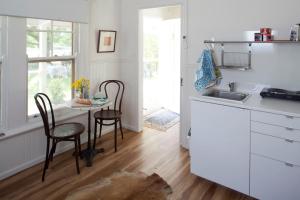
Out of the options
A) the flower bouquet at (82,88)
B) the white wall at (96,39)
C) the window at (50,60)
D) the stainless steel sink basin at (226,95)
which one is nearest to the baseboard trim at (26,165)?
the window at (50,60)

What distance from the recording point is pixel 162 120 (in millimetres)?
4594

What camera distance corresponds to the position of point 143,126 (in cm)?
432

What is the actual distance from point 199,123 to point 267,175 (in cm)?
78

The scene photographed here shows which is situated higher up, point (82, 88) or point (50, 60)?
point (50, 60)

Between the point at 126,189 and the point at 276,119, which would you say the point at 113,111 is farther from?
the point at 276,119

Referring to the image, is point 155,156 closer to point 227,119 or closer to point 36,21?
point 227,119

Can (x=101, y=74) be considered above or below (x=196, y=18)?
below

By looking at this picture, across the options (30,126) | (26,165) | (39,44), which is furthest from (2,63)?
(26,165)

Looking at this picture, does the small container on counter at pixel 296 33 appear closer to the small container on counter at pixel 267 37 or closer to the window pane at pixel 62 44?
the small container on counter at pixel 267 37

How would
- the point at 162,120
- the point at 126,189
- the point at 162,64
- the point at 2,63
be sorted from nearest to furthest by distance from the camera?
the point at 126,189
the point at 2,63
the point at 162,120
the point at 162,64

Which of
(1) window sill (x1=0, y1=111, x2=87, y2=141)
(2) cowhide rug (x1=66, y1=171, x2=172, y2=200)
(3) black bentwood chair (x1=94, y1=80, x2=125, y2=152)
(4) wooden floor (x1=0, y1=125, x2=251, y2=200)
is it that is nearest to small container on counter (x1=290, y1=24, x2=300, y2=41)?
(4) wooden floor (x1=0, y1=125, x2=251, y2=200)

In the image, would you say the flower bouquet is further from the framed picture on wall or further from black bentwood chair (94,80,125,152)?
the framed picture on wall

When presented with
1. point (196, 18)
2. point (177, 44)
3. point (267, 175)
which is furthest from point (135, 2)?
point (267, 175)

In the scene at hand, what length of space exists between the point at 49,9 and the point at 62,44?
47cm
